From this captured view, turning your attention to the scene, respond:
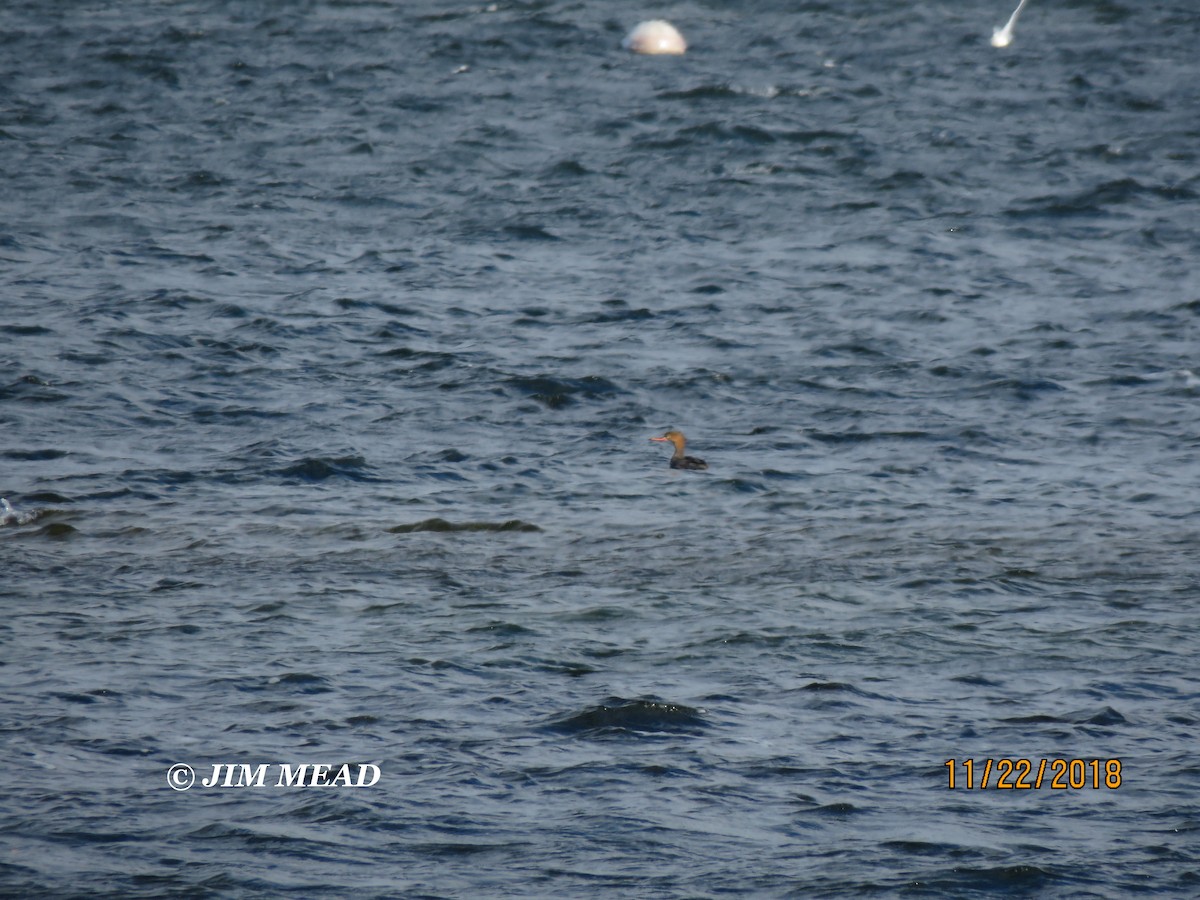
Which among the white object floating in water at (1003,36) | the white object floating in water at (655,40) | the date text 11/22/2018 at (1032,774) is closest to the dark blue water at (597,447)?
the date text 11/22/2018 at (1032,774)

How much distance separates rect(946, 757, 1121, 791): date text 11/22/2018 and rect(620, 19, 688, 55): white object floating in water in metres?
20.4

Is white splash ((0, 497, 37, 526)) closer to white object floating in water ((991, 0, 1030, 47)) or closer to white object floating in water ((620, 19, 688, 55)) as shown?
white object floating in water ((620, 19, 688, 55))

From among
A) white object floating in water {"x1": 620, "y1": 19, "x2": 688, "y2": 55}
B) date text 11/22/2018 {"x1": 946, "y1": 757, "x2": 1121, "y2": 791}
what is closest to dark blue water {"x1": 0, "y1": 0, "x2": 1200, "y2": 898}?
date text 11/22/2018 {"x1": 946, "y1": 757, "x2": 1121, "y2": 791}

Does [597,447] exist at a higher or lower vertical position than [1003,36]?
lower

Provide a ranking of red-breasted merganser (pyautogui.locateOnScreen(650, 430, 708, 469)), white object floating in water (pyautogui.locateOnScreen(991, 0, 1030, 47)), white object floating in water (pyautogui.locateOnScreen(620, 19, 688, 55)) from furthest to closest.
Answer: white object floating in water (pyautogui.locateOnScreen(991, 0, 1030, 47)) → white object floating in water (pyautogui.locateOnScreen(620, 19, 688, 55)) → red-breasted merganser (pyautogui.locateOnScreen(650, 430, 708, 469))

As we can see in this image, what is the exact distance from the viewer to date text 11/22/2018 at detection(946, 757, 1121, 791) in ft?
29.5

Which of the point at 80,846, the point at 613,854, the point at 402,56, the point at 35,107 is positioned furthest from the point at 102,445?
the point at 402,56

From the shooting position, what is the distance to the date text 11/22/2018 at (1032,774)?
8.98m

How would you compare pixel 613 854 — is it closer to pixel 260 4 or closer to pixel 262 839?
pixel 262 839

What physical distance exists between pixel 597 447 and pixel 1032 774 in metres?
6.96

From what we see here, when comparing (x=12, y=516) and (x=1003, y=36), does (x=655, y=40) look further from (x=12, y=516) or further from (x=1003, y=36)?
(x=12, y=516)

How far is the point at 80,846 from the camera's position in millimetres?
8039

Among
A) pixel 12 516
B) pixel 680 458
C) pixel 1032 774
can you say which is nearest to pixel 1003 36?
pixel 680 458

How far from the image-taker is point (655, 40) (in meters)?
27.8
